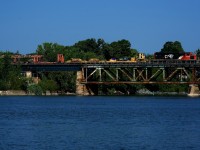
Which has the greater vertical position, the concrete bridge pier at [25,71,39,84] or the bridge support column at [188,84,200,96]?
the concrete bridge pier at [25,71,39,84]

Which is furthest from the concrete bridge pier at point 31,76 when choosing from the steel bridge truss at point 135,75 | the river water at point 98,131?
the river water at point 98,131

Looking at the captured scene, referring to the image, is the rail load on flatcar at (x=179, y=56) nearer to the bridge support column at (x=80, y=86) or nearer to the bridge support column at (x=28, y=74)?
the bridge support column at (x=80, y=86)

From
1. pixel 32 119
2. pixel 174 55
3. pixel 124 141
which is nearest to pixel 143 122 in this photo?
pixel 32 119

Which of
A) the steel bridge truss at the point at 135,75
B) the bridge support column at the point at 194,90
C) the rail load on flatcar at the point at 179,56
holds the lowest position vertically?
the bridge support column at the point at 194,90

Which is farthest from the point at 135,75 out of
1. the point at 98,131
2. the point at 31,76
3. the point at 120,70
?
the point at 98,131

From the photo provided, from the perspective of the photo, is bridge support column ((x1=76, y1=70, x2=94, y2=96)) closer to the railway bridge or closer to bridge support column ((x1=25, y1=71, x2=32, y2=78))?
the railway bridge

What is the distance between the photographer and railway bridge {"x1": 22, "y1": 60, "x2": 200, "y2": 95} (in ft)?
531

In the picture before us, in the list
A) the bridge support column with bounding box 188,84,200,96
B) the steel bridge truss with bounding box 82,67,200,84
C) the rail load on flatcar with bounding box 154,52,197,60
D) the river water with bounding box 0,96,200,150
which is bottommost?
the river water with bounding box 0,96,200,150

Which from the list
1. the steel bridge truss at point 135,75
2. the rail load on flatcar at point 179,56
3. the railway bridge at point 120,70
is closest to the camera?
the steel bridge truss at point 135,75

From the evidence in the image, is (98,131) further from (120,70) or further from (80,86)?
(120,70)

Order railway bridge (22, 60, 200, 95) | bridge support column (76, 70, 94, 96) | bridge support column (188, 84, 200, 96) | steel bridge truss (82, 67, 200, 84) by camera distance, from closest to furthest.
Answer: bridge support column (188, 84, 200, 96), steel bridge truss (82, 67, 200, 84), railway bridge (22, 60, 200, 95), bridge support column (76, 70, 94, 96)

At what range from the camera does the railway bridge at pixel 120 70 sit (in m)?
162

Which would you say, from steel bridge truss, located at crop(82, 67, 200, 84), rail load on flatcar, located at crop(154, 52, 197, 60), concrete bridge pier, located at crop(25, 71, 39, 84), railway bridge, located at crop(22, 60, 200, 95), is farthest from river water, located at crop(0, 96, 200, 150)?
rail load on flatcar, located at crop(154, 52, 197, 60)

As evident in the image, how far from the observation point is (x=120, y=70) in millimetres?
169500
